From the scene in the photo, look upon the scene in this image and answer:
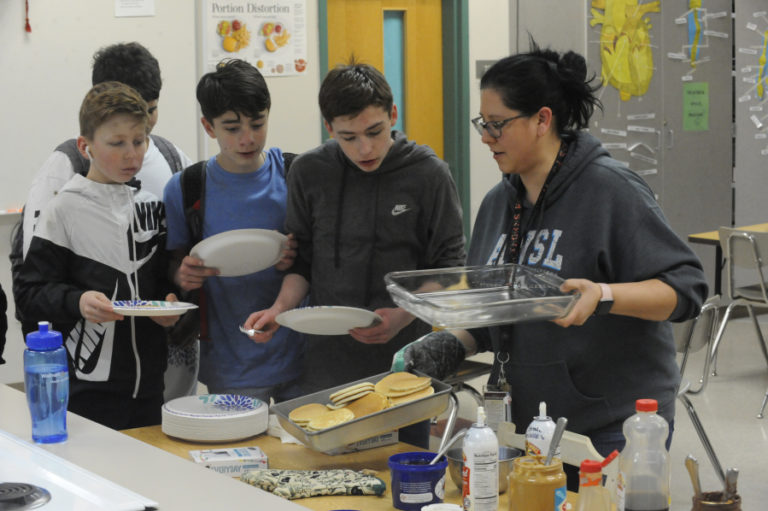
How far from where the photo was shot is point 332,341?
8.73 ft

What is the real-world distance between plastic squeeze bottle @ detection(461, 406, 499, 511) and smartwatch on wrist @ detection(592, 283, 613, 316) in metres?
0.39

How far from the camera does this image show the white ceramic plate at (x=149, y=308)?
2342mm

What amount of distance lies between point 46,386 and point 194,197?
0.95 meters

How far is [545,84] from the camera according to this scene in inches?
84.3

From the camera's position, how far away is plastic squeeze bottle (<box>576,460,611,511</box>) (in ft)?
4.68

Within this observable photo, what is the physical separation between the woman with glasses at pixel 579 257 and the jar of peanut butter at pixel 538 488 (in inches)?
18.9

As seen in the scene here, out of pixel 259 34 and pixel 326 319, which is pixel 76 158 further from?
pixel 259 34

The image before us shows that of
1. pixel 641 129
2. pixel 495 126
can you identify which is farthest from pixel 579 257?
pixel 641 129

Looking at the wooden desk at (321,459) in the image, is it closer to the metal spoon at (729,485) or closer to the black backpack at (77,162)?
the metal spoon at (729,485)

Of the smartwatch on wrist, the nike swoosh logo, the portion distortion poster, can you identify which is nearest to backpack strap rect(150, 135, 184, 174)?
the nike swoosh logo

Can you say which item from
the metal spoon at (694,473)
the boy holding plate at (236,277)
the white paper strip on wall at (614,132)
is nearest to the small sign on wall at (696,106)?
the white paper strip on wall at (614,132)

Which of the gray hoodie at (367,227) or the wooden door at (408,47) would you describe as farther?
the wooden door at (408,47)

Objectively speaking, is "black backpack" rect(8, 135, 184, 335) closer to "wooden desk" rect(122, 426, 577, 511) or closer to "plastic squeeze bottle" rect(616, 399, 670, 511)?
"wooden desk" rect(122, 426, 577, 511)

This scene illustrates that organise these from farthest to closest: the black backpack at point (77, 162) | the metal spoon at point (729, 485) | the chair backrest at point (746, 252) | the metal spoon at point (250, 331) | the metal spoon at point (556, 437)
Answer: the chair backrest at point (746, 252) < the black backpack at point (77, 162) < the metal spoon at point (250, 331) < the metal spoon at point (556, 437) < the metal spoon at point (729, 485)
